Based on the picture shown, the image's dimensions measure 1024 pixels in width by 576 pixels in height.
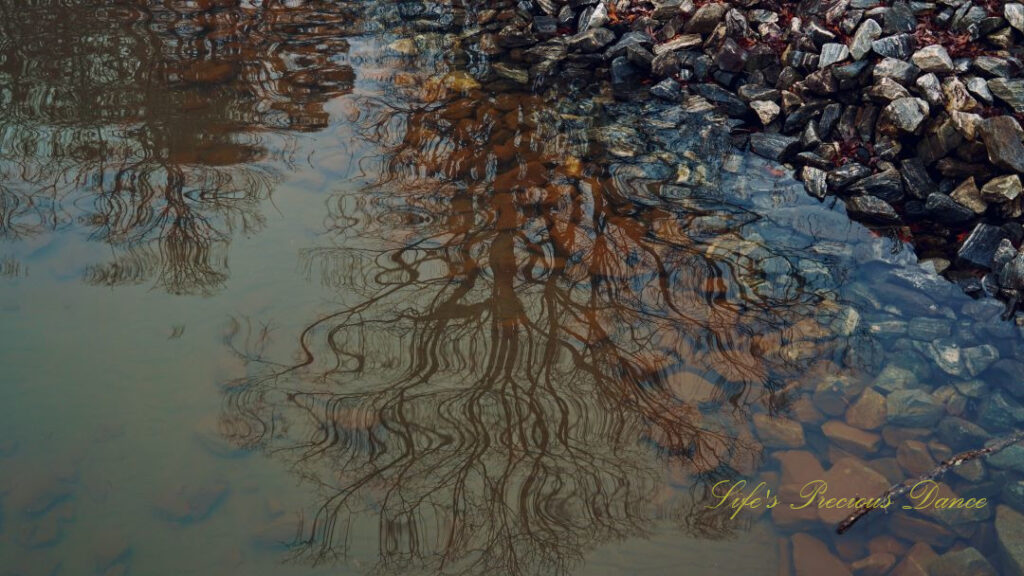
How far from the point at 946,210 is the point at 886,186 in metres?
0.40

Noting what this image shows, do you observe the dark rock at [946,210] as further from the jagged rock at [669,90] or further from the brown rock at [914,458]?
the jagged rock at [669,90]

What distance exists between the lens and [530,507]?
3518 mm

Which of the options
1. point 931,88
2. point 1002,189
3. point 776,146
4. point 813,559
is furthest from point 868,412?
point 931,88

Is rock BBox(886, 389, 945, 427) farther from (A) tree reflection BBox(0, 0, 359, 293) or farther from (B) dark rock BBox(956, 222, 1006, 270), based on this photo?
(A) tree reflection BBox(0, 0, 359, 293)

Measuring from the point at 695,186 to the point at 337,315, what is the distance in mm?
2620

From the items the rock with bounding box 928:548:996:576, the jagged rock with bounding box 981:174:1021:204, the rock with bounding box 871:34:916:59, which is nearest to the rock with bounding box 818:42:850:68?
the rock with bounding box 871:34:916:59

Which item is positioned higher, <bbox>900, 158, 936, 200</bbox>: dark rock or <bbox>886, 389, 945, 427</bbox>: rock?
<bbox>900, 158, 936, 200</bbox>: dark rock

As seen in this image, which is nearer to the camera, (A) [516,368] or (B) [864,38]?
(A) [516,368]

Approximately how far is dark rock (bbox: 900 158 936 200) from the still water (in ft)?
1.33

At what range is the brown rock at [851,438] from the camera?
3.76 metres

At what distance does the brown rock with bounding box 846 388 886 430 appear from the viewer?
3.86 m

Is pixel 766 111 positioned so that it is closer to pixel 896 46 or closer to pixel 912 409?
pixel 896 46

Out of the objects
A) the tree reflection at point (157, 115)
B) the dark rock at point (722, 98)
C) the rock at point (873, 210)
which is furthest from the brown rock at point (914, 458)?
the tree reflection at point (157, 115)

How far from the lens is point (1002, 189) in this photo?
4.78 meters
